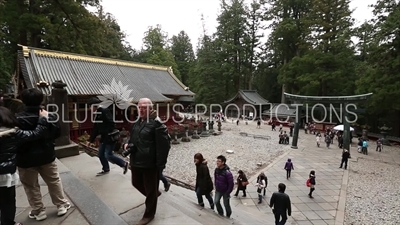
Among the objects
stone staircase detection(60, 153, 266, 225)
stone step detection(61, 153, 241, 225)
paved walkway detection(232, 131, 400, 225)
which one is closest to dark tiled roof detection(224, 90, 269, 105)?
paved walkway detection(232, 131, 400, 225)

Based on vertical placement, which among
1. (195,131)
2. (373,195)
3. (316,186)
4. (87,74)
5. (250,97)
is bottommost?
(373,195)

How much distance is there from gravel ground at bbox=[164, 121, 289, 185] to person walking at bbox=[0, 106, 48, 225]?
625cm

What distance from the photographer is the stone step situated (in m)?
2.94

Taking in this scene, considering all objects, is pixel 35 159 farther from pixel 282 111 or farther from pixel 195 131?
pixel 282 111

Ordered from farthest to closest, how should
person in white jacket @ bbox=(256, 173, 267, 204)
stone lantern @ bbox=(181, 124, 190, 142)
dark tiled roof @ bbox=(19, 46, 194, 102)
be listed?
stone lantern @ bbox=(181, 124, 190, 142)
dark tiled roof @ bbox=(19, 46, 194, 102)
person in white jacket @ bbox=(256, 173, 267, 204)

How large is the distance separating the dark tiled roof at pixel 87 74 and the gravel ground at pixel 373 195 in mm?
12488

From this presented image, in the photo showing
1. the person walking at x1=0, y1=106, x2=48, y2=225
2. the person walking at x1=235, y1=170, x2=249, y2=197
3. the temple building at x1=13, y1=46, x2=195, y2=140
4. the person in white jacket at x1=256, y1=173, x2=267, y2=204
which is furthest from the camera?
the temple building at x1=13, y1=46, x2=195, y2=140

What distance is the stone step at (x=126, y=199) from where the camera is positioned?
2.94m

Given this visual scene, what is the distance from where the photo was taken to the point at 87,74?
47.7 ft

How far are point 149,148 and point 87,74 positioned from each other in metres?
14.1

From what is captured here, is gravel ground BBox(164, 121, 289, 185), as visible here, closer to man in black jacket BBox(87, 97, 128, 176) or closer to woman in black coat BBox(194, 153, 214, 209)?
woman in black coat BBox(194, 153, 214, 209)

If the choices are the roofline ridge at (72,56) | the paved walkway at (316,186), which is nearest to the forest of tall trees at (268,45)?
the roofline ridge at (72,56)

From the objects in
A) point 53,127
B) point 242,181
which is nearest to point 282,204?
point 242,181

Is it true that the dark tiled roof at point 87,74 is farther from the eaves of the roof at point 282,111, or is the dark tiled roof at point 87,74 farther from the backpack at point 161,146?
the eaves of the roof at point 282,111
